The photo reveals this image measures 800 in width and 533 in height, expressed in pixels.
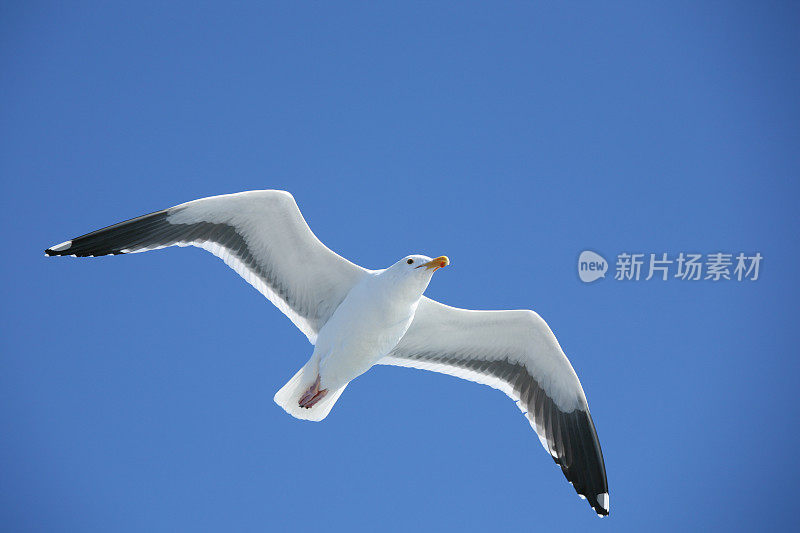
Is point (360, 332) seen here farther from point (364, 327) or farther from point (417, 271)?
point (417, 271)

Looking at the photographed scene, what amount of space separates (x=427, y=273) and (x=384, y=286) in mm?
324

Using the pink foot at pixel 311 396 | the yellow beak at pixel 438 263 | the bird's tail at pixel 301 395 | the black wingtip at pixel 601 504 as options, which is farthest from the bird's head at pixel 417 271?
the black wingtip at pixel 601 504

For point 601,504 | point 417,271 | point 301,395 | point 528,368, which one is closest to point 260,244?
point 301,395

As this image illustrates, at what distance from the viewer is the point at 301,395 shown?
7934mm

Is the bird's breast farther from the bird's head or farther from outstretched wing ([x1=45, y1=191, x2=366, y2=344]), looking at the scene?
outstretched wing ([x1=45, y1=191, x2=366, y2=344])

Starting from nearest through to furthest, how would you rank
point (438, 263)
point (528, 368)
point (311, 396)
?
1. point (438, 263)
2. point (311, 396)
3. point (528, 368)

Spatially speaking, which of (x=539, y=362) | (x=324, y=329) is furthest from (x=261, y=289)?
(x=539, y=362)

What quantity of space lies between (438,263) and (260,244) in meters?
1.38

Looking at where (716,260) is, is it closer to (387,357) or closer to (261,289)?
(387,357)

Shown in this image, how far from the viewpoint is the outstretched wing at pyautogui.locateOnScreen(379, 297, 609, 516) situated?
8.08 meters

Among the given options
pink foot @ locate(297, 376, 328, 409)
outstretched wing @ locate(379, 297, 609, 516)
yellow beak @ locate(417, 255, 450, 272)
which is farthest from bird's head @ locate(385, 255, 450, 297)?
pink foot @ locate(297, 376, 328, 409)

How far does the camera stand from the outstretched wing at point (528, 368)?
8078 mm

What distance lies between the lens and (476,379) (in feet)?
27.6

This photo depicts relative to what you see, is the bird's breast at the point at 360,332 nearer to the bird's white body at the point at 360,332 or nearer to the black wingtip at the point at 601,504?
the bird's white body at the point at 360,332
